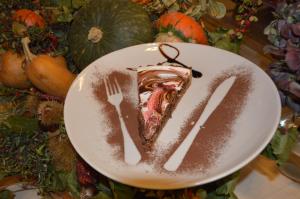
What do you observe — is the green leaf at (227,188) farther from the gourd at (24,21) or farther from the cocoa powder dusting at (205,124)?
the gourd at (24,21)

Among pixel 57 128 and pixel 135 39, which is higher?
pixel 135 39

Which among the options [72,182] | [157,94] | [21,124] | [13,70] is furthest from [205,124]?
[13,70]

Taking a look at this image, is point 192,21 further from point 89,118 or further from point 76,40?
point 89,118

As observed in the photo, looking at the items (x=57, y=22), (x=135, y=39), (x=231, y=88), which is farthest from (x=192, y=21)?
(x=57, y=22)

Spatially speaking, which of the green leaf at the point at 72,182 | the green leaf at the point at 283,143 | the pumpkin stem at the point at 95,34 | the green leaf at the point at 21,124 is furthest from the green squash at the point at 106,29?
the green leaf at the point at 283,143

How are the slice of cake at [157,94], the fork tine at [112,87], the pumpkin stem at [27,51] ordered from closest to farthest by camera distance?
the slice of cake at [157,94] < the fork tine at [112,87] < the pumpkin stem at [27,51]
